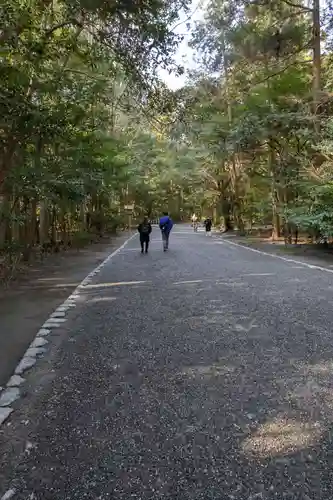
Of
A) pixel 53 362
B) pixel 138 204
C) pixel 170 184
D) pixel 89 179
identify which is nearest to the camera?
pixel 53 362

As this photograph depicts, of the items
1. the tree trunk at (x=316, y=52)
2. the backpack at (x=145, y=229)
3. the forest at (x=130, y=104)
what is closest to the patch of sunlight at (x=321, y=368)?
the forest at (x=130, y=104)

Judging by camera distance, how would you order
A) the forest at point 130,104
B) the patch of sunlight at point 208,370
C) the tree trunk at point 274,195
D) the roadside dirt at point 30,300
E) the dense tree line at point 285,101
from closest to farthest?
Result: the patch of sunlight at point 208,370 < the roadside dirt at point 30,300 < the forest at point 130,104 < the dense tree line at point 285,101 < the tree trunk at point 274,195

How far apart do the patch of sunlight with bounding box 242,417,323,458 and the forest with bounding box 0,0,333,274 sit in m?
6.69

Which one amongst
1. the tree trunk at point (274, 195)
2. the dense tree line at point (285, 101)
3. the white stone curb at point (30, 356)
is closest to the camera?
the white stone curb at point (30, 356)

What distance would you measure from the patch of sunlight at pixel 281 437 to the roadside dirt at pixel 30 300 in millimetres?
2417

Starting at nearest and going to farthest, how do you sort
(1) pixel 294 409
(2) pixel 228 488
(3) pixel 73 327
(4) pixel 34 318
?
1. (2) pixel 228 488
2. (1) pixel 294 409
3. (3) pixel 73 327
4. (4) pixel 34 318

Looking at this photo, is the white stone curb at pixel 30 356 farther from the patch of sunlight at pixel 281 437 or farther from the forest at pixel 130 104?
the forest at pixel 130 104

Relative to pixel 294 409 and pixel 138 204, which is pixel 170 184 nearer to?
pixel 138 204

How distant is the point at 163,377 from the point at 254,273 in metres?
7.86

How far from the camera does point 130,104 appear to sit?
11.9 meters

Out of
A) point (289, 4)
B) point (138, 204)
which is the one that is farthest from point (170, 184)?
point (289, 4)

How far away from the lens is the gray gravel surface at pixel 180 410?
2.61m

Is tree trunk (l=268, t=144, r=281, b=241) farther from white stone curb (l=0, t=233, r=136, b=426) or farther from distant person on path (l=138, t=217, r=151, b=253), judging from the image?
white stone curb (l=0, t=233, r=136, b=426)

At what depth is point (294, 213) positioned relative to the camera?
17047 mm
